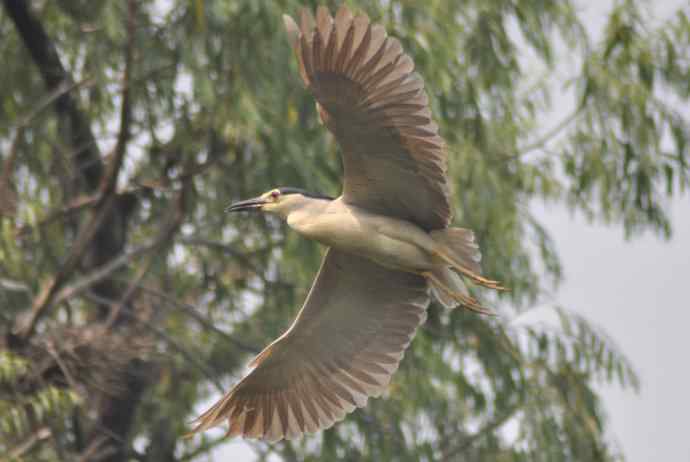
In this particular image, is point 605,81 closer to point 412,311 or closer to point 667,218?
point 667,218

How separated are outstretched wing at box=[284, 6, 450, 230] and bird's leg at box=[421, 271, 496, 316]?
0.60 ft

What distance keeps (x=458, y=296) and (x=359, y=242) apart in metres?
0.36

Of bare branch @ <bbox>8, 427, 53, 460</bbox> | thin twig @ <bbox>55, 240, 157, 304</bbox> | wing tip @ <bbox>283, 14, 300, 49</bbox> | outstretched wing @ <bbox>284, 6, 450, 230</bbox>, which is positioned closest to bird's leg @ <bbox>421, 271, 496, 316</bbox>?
outstretched wing @ <bbox>284, 6, 450, 230</bbox>

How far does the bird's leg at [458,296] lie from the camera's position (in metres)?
4.73

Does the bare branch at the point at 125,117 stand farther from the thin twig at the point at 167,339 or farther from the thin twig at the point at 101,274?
the thin twig at the point at 167,339

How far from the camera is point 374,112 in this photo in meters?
4.50

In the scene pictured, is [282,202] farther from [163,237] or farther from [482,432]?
[482,432]

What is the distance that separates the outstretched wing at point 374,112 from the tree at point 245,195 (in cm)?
157

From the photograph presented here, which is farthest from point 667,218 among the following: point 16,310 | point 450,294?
point 16,310

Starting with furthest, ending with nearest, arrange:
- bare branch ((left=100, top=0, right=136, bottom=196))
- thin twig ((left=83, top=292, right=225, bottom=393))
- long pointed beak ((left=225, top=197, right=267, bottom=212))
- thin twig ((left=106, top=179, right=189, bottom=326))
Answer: thin twig ((left=106, top=179, right=189, bottom=326)) < thin twig ((left=83, top=292, right=225, bottom=393)) < bare branch ((left=100, top=0, right=136, bottom=196)) < long pointed beak ((left=225, top=197, right=267, bottom=212))

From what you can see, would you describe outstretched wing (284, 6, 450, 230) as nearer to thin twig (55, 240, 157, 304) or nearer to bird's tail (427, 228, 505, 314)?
bird's tail (427, 228, 505, 314)

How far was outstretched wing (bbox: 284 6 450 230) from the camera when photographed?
14.3 feet

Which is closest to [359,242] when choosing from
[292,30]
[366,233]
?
[366,233]

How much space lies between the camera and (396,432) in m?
6.76
